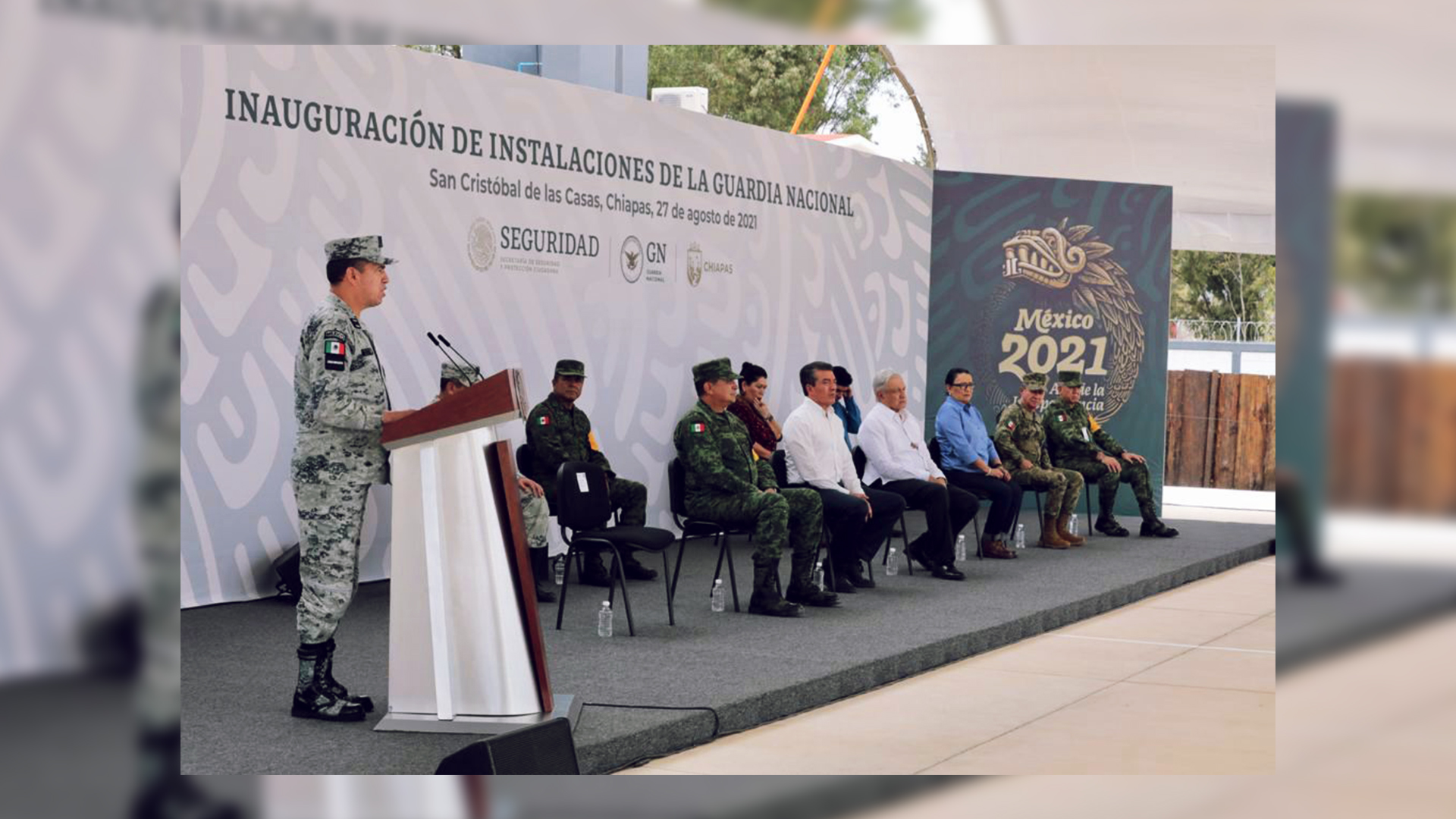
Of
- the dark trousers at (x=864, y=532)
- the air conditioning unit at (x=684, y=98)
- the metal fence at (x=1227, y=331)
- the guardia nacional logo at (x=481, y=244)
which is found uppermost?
the air conditioning unit at (x=684, y=98)

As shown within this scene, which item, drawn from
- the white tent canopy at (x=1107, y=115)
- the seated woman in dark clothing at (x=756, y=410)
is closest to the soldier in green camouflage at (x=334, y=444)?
the seated woman in dark clothing at (x=756, y=410)

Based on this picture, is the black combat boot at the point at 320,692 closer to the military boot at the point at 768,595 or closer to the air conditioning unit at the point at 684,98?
the military boot at the point at 768,595

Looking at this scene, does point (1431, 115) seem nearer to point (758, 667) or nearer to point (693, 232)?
point (758, 667)

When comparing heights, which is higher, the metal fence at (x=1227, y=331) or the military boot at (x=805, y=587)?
the metal fence at (x=1227, y=331)

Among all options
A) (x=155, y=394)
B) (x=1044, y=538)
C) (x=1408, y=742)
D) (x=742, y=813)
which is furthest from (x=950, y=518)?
(x=155, y=394)

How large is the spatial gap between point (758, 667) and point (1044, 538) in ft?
15.5

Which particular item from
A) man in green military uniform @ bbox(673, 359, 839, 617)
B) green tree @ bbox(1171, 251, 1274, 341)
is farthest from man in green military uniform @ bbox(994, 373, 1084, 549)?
green tree @ bbox(1171, 251, 1274, 341)

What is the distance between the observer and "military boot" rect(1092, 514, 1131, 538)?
11.1m

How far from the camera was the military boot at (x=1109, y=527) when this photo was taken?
11.1 meters

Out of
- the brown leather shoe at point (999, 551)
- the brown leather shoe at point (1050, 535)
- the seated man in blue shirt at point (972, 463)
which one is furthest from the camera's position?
the brown leather shoe at point (1050, 535)

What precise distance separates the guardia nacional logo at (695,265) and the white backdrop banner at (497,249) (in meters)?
0.01

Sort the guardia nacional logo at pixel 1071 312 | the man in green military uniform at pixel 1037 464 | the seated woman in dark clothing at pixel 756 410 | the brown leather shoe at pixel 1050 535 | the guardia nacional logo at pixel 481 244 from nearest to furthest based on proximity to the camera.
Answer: the guardia nacional logo at pixel 481 244 → the seated woman in dark clothing at pixel 756 410 → the man in green military uniform at pixel 1037 464 → the brown leather shoe at pixel 1050 535 → the guardia nacional logo at pixel 1071 312

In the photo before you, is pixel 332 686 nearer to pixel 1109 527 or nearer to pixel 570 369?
pixel 570 369

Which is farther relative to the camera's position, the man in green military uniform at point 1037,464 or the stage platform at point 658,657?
the man in green military uniform at point 1037,464
